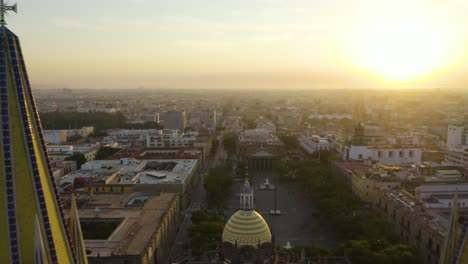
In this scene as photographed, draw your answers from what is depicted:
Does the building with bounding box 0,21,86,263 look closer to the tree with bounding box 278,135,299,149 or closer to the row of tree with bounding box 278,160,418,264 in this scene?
the row of tree with bounding box 278,160,418,264

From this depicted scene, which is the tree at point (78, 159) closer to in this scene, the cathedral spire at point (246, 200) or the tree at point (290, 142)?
the tree at point (290, 142)

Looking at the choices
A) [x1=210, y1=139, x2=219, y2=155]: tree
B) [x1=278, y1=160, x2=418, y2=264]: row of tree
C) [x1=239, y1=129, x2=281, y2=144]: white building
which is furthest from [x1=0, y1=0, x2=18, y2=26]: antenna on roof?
[x1=210, y1=139, x2=219, y2=155]: tree

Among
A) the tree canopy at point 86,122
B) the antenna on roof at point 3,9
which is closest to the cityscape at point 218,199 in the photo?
the antenna on roof at point 3,9

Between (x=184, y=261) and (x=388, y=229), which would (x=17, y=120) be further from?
(x=388, y=229)

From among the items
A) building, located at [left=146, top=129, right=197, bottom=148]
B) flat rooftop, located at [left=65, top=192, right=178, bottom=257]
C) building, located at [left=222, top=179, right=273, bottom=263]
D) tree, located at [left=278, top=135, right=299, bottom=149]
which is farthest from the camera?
tree, located at [left=278, top=135, right=299, bottom=149]

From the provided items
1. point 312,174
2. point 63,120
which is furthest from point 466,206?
point 63,120

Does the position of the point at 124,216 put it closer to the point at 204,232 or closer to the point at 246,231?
the point at 204,232
